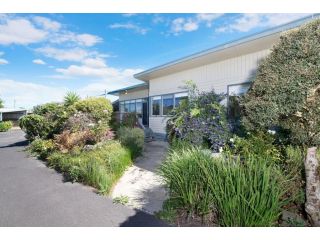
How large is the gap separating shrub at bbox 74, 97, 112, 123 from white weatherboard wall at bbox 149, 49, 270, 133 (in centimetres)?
285

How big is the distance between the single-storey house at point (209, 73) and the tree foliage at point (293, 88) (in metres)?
1.81

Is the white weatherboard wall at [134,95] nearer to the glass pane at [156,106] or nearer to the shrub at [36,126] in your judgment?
the glass pane at [156,106]

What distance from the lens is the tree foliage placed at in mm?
5262

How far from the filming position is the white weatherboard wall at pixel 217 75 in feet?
30.7

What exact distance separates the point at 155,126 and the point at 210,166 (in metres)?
11.5

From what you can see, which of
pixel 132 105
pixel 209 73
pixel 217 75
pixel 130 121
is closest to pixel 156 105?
pixel 130 121

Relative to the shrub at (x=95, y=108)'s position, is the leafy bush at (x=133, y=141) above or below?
below

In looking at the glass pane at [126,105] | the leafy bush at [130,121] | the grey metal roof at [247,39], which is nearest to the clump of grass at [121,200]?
the grey metal roof at [247,39]

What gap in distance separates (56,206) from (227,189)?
331 centimetres

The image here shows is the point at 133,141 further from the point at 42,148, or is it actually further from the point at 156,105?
the point at 156,105

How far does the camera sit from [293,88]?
5.36 m

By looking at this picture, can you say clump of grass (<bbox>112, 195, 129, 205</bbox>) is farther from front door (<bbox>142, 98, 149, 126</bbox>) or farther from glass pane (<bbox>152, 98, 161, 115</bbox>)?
front door (<bbox>142, 98, 149, 126</bbox>)

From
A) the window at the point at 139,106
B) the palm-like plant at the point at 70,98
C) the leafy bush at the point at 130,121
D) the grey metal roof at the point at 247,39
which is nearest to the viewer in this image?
the grey metal roof at the point at 247,39
